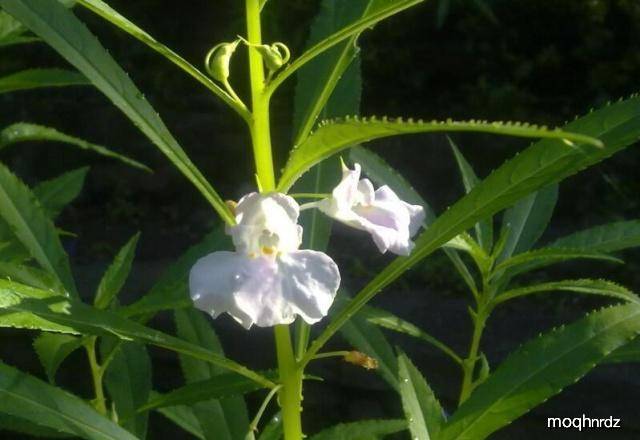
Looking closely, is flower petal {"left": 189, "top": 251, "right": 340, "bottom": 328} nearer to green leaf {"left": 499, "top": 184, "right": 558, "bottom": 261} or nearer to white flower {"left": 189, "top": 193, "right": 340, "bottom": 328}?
white flower {"left": 189, "top": 193, "right": 340, "bottom": 328}

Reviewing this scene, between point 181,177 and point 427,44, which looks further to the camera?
point 181,177

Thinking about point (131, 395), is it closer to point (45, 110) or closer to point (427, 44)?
point (427, 44)

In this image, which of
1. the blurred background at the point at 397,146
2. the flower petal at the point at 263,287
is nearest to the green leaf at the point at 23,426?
the flower petal at the point at 263,287

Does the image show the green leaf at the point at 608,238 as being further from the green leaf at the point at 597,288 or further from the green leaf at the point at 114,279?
the green leaf at the point at 114,279

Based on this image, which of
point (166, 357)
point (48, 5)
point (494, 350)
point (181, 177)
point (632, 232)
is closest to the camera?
point (48, 5)

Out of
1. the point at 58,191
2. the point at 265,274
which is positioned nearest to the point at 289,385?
the point at 265,274

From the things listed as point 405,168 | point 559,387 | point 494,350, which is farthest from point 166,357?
point 559,387

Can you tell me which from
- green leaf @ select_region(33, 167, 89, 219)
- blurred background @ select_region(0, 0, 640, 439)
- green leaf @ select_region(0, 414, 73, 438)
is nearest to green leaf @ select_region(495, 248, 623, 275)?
green leaf @ select_region(0, 414, 73, 438)
